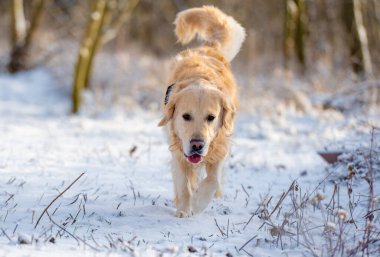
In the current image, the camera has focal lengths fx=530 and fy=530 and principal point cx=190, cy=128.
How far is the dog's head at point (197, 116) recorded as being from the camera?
3479mm

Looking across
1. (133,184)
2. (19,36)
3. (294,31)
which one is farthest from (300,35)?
(133,184)

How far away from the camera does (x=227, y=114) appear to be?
12.4ft

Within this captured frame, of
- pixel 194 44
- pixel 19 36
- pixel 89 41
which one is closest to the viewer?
pixel 89 41

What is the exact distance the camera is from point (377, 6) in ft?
41.7

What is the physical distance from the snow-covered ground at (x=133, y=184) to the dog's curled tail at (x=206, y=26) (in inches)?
50.5

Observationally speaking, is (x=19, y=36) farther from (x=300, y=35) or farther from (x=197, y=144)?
(x=197, y=144)

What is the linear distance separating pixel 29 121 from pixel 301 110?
4.66m

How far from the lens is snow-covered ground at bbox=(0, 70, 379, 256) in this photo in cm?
296

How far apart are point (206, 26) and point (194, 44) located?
32.4ft

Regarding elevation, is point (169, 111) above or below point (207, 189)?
above

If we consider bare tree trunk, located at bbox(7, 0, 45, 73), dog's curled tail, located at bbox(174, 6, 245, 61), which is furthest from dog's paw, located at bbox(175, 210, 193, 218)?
bare tree trunk, located at bbox(7, 0, 45, 73)

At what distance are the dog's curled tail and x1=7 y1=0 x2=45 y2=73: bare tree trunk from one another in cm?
868

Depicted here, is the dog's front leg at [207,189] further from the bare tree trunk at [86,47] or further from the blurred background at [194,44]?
the bare tree trunk at [86,47]

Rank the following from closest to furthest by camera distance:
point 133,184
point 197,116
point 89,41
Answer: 1. point 197,116
2. point 133,184
3. point 89,41
